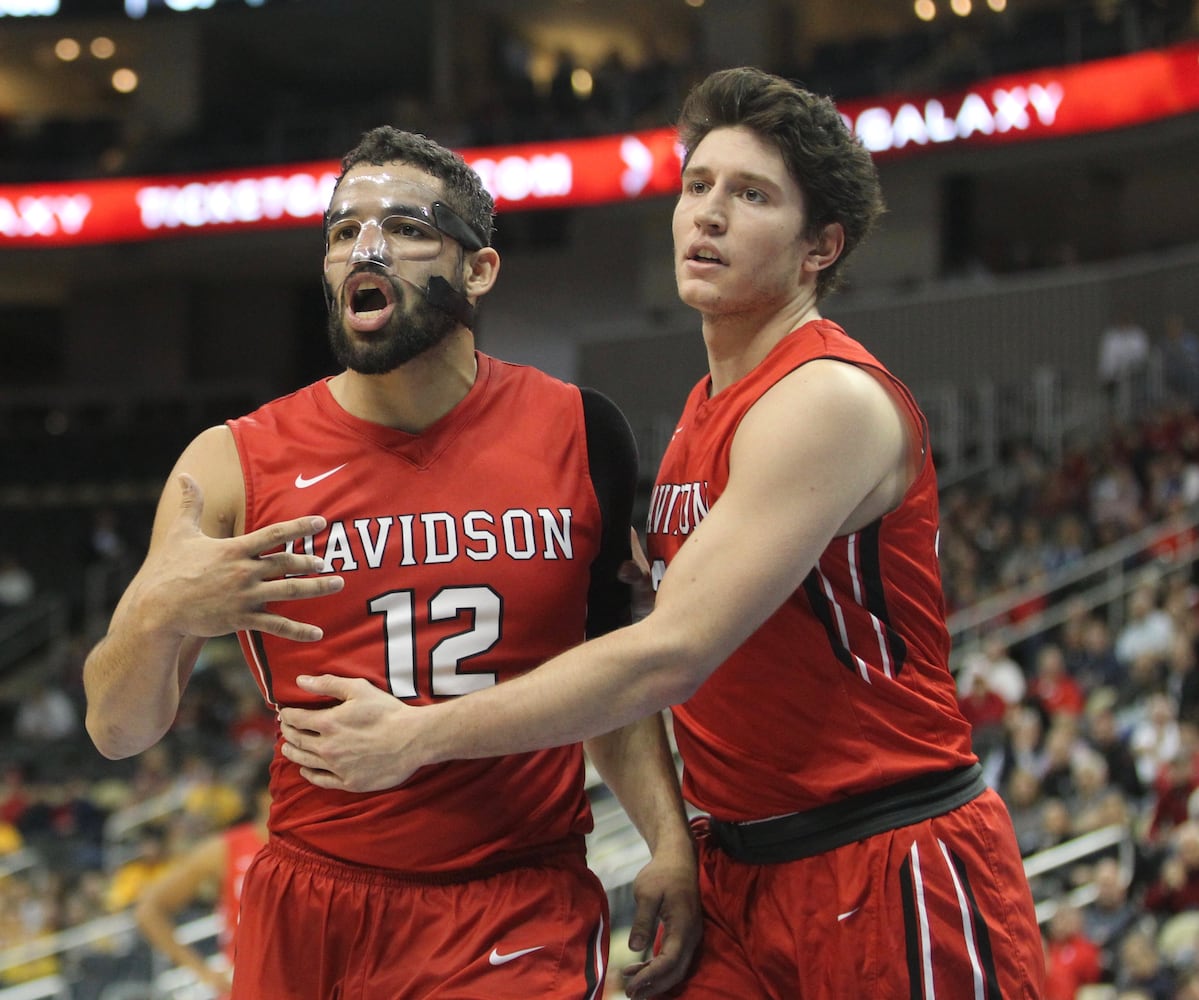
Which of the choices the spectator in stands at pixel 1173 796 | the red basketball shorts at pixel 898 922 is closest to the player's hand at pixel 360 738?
the red basketball shorts at pixel 898 922

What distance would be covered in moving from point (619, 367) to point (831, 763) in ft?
67.9

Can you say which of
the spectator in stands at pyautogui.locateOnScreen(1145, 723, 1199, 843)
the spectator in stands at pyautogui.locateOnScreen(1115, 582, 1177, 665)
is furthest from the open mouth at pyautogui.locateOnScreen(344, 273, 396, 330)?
the spectator in stands at pyautogui.locateOnScreen(1115, 582, 1177, 665)

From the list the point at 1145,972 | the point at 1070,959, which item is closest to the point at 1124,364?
the point at 1070,959

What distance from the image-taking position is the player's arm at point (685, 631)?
291 cm

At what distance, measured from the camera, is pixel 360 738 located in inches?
115

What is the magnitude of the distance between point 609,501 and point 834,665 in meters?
0.67

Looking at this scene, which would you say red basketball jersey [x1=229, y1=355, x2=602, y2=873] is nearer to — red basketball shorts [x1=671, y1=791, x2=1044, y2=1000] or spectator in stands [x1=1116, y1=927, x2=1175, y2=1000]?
red basketball shorts [x1=671, y1=791, x2=1044, y2=1000]

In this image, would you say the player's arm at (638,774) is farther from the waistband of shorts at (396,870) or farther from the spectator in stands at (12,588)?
the spectator in stands at (12,588)

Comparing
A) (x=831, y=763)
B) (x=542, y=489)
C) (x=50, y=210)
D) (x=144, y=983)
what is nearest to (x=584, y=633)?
(x=542, y=489)

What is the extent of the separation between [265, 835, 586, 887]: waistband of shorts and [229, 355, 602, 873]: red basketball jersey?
17 mm

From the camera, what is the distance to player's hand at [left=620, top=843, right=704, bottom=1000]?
339 cm

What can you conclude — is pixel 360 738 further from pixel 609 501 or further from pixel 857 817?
pixel 857 817

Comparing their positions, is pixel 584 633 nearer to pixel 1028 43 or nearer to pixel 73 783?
pixel 73 783

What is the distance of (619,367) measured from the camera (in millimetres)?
23781
